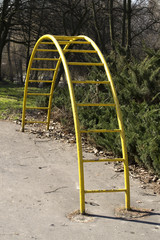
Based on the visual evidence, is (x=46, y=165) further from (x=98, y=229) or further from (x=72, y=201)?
(x=98, y=229)

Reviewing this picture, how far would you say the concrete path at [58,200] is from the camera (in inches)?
140

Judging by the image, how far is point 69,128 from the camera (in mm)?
8172

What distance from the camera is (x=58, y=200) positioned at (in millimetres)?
4438

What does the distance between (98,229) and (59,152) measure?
10.7 ft

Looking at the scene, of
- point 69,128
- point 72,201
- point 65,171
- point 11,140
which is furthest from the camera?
point 69,128

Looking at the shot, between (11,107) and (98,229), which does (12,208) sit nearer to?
(98,229)

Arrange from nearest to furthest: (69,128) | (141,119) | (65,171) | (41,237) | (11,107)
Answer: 1. (41,237)
2. (65,171)
3. (141,119)
4. (69,128)
5. (11,107)

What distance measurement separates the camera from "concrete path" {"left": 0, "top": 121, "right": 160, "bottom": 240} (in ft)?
11.7

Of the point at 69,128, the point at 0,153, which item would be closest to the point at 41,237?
the point at 0,153

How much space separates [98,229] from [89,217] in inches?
13.2

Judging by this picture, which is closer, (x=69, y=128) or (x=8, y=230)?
(x=8, y=230)

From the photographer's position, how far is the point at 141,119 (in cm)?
632

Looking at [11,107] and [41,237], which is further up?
[11,107]

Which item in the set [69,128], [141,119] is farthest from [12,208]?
[69,128]
